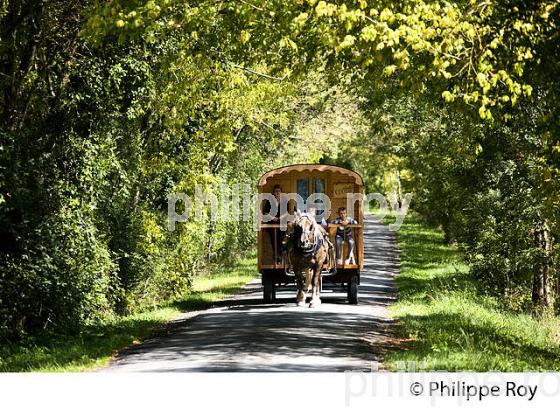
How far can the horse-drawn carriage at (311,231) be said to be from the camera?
23.7 m

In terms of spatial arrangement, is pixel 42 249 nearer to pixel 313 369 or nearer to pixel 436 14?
pixel 313 369

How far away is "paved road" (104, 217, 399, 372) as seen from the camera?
49.2 ft

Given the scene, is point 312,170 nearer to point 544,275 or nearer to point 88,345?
point 544,275

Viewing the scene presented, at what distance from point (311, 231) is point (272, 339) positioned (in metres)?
6.08

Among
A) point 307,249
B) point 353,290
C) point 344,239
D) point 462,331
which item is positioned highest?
point 344,239

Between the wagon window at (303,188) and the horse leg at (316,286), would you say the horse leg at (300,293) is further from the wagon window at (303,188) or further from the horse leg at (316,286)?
the wagon window at (303,188)

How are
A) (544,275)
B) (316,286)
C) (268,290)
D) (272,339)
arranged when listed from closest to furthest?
(272,339) < (316,286) < (268,290) < (544,275)

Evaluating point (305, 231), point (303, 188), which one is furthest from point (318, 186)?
point (305, 231)

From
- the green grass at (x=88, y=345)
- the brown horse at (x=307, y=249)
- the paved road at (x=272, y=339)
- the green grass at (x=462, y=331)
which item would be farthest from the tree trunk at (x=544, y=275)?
the green grass at (x=88, y=345)

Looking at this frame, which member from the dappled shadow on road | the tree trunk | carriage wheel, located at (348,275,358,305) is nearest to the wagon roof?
carriage wheel, located at (348,275,358,305)

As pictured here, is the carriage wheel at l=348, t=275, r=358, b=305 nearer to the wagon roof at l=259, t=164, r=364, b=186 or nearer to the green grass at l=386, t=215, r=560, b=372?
the green grass at l=386, t=215, r=560, b=372

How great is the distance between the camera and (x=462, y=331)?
1698 centimetres

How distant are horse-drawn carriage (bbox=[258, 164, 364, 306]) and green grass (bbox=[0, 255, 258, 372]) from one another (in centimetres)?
244

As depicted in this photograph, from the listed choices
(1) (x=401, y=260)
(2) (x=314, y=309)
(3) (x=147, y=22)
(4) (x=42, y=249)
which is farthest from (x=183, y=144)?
(1) (x=401, y=260)
